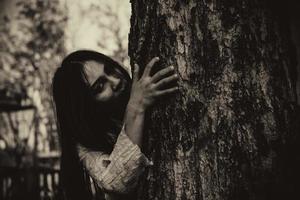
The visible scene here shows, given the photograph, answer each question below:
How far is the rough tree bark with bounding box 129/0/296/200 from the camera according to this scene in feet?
4.91

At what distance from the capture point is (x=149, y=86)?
1.76 metres

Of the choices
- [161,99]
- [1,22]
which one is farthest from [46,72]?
[161,99]

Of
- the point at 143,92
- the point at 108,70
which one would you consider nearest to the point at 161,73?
the point at 143,92

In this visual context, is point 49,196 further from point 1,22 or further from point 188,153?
point 1,22

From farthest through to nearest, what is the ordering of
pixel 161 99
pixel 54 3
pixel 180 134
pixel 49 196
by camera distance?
1. pixel 54 3
2. pixel 49 196
3. pixel 161 99
4. pixel 180 134

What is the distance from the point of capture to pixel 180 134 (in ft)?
5.25

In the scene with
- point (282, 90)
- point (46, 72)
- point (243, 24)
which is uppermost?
point (46, 72)

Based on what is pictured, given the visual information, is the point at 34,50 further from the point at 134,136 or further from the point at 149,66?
the point at 149,66

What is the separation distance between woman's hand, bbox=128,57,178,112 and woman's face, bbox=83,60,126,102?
67 centimetres

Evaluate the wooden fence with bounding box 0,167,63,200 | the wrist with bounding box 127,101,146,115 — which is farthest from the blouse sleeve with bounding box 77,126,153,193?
the wooden fence with bounding box 0,167,63,200

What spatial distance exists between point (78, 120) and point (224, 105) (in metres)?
1.25

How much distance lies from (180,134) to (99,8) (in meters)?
12.5

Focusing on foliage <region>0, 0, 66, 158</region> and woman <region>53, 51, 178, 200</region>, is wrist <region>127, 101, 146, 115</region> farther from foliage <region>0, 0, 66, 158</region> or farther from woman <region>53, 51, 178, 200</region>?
foliage <region>0, 0, 66, 158</region>

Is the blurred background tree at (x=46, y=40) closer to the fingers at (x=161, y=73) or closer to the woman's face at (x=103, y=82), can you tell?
A: the woman's face at (x=103, y=82)
